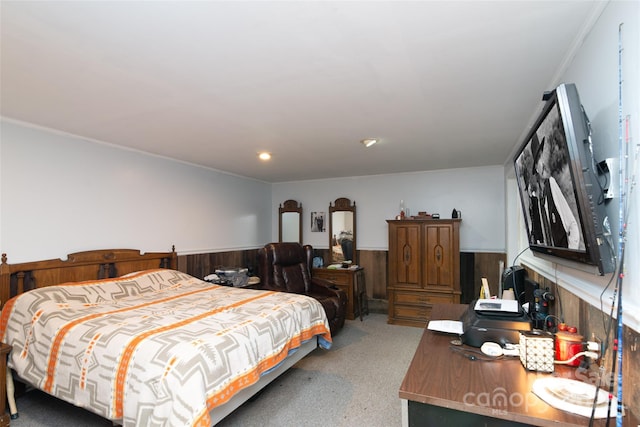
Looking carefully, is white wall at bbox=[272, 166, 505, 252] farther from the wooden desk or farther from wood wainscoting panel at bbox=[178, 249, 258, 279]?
the wooden desk

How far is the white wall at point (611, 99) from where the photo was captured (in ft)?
3.45

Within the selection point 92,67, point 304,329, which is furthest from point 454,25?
point 304,329

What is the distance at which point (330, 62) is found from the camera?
5.78 ft

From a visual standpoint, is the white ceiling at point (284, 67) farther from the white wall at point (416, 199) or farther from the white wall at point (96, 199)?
the white wall at point (416, 199)

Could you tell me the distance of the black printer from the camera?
1.53m

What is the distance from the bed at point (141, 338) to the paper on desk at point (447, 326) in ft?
4.00

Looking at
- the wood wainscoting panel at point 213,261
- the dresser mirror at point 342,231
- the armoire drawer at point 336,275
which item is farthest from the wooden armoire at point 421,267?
the wood wainscoting panel at point 213,261

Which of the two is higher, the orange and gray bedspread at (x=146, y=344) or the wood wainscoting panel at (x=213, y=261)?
the wood wainscoting panel at (x=213, y=261)

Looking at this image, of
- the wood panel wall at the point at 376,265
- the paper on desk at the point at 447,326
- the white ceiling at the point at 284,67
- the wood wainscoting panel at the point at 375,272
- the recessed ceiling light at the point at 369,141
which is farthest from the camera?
the wood wainscoting panel at the point at 375,272

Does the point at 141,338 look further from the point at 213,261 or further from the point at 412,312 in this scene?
the point at 412,312

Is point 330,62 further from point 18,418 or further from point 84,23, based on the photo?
point 18,418

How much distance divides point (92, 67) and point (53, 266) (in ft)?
6.62

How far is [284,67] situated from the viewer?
A: 1810mm

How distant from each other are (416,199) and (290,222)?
2.32 meters
